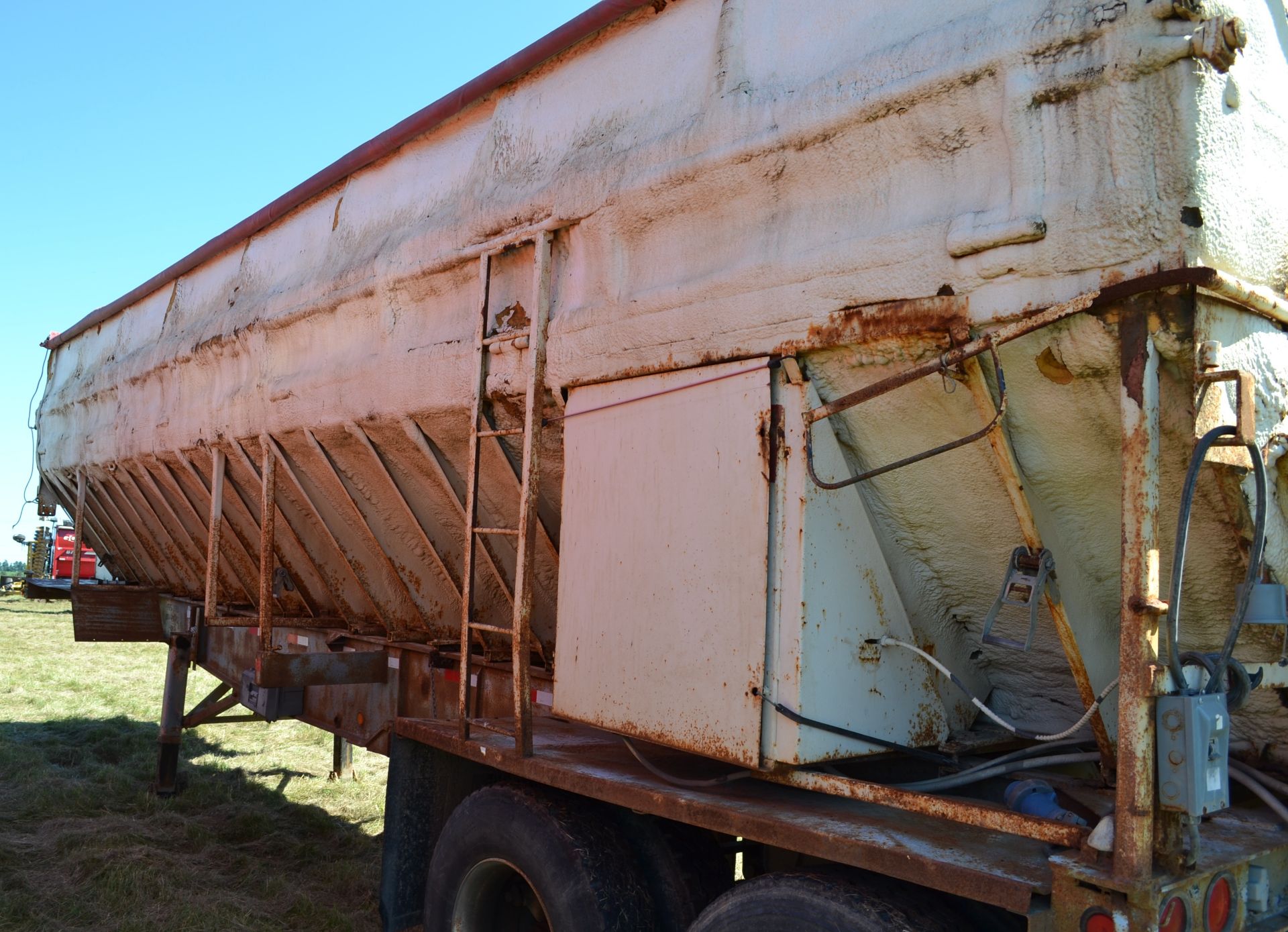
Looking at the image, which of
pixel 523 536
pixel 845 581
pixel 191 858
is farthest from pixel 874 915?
pixel 191 858

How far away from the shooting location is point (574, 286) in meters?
3.52

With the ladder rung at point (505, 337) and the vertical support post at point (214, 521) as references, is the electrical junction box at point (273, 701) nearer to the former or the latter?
the vertical support post at point (214, 521)

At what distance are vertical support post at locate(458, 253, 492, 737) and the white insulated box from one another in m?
0.66

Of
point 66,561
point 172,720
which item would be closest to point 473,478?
point 172,720

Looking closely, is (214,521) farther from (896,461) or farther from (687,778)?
(896,461)

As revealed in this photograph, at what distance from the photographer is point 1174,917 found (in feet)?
6.33

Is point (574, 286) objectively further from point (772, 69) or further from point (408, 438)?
point (408, 438)

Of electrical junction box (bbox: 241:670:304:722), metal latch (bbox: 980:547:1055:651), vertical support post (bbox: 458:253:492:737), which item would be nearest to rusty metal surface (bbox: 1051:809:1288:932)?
metal latch (bbox: 980:547:1055:651)

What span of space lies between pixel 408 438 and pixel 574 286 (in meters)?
1.40

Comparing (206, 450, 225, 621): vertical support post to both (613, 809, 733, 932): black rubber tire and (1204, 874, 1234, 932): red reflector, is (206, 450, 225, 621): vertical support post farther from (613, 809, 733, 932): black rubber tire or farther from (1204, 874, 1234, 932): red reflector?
(1204, 874, 1234, 932): red reflector

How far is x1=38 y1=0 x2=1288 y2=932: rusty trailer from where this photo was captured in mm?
2062

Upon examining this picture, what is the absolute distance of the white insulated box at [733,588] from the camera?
8.51 ft

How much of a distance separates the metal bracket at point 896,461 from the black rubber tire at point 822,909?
3.15 ft

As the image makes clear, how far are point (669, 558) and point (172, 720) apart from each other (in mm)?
6286
